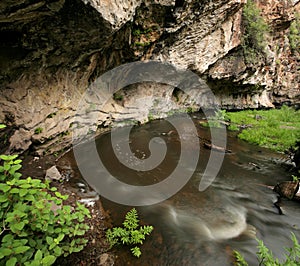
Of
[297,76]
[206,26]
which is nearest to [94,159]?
[206,26]

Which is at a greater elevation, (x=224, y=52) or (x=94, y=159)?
(x=224, y=52)

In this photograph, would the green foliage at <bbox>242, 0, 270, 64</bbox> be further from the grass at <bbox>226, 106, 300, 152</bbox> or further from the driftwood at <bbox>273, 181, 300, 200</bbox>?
the driftwood at <bbox>273, 181, 300, 200</bbox>

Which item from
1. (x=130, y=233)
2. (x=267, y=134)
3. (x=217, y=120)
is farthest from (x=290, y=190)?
(x=217, y=120)

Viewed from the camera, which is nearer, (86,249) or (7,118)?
(86,249)

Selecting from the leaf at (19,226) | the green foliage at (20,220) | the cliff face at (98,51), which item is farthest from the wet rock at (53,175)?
the leaf at (19,226)

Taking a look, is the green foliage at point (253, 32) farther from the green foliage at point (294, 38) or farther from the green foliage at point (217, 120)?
the green foliage at point (294, 38)

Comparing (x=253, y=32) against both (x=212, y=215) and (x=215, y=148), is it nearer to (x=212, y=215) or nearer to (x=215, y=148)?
(x=215, y=148)

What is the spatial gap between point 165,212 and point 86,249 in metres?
1.71

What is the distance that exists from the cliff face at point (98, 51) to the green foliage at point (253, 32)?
0.58m

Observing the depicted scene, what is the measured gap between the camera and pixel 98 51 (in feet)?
21.2

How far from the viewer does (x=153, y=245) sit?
3258 millimetres

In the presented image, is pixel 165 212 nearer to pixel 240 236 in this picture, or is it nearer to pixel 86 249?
pixel 240 236

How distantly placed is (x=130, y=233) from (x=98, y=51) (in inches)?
217

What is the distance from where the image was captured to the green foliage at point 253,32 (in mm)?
14414
